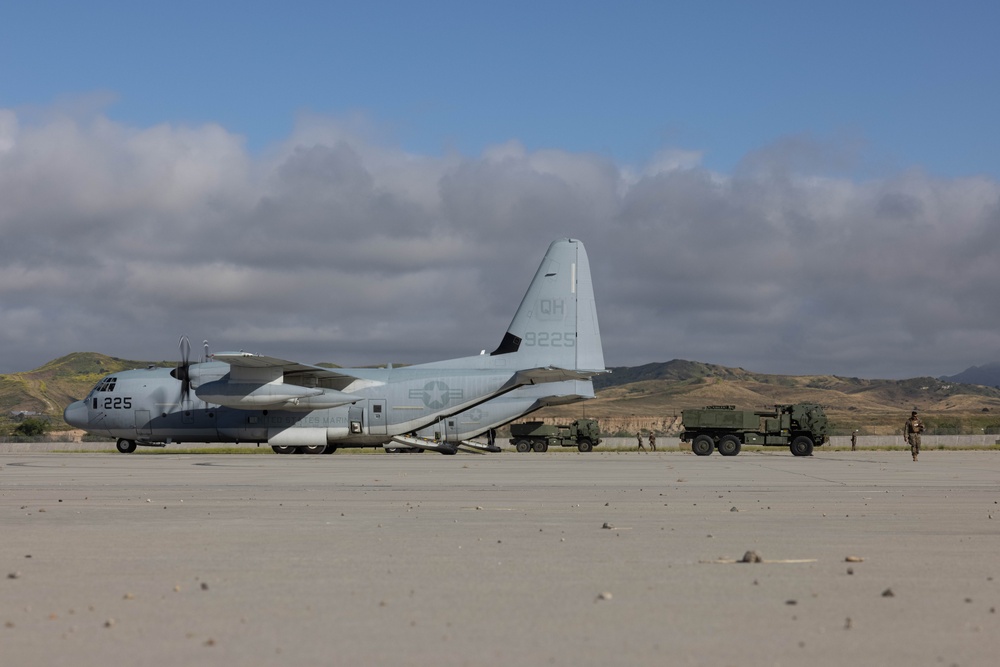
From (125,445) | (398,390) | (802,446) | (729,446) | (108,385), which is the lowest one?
(802,446)

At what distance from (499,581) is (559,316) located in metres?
35.2

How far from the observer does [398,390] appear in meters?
43.3

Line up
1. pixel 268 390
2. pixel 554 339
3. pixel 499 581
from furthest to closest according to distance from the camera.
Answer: pixel 554 339 → pixel 268 390 → pixel 499 581

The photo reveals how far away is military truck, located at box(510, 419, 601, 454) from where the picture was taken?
201ft

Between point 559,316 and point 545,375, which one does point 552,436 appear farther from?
point 545,375

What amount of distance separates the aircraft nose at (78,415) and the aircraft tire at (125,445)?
1.81 metres

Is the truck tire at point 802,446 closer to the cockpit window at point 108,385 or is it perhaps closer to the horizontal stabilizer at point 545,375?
the horizontal stabilizer at point 545,375

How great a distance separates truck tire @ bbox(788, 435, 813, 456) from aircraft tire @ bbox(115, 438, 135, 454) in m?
32.3

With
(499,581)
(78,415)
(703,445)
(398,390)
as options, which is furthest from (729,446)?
(499,581)

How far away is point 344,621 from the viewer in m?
6.66

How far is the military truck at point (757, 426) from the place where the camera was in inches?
1889

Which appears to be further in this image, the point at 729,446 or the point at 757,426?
the point at 757,426

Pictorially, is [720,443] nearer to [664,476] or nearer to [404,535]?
[664,476]

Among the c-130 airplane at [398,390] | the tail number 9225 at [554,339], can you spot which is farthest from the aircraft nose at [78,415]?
the tail number 9225 at [554,339]
